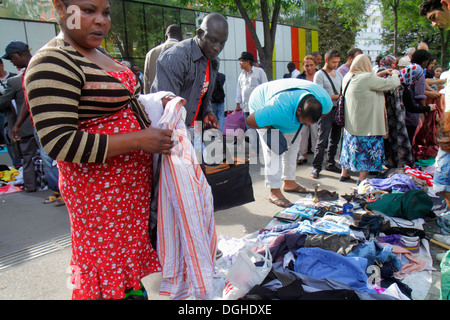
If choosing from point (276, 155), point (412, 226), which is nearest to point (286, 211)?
point (276, 155)

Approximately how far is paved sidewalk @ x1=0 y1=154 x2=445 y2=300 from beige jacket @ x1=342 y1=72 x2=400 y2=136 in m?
0.93

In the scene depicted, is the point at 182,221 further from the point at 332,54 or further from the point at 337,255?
the point at 332,54

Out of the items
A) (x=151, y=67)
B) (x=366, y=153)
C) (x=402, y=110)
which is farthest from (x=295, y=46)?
(x=151, y=67)

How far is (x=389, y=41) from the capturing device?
30.7m

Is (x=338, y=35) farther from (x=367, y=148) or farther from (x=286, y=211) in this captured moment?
(x=286, y=211)

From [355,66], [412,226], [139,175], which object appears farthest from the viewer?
[355,66]

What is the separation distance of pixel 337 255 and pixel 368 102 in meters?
2.91

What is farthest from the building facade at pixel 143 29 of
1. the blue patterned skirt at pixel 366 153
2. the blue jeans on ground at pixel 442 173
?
the blue jeans on ground at pixel 442 173

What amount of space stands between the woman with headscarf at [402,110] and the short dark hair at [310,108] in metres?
2.36

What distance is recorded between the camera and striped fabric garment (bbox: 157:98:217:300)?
1554mm

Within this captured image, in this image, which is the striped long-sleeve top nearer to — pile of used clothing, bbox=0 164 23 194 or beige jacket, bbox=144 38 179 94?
beige jacket, bbox=144 38 179 94

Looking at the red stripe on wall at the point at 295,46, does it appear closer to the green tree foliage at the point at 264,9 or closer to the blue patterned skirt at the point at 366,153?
the green tree foliage at the point at 264,9

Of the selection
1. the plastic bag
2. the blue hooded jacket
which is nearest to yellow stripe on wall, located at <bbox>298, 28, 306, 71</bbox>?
the blue hooded jacket

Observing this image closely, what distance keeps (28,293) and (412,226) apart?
147 inches
